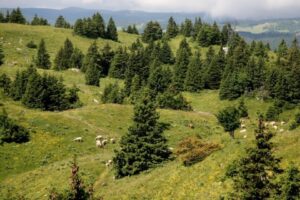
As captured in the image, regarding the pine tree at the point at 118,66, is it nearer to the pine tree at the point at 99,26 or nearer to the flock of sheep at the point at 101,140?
the pine tree at the point at 99,26

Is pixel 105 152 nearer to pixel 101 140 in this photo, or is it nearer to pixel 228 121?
pixel 101 140

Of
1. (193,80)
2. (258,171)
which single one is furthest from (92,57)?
(258,171)

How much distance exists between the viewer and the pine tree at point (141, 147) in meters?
45.2

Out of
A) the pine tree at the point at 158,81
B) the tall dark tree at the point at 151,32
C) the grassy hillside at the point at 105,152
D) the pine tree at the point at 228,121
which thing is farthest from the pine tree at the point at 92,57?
the pine tree at the point at 228,121

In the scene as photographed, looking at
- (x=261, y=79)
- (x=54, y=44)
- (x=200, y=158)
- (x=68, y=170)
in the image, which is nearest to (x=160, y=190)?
(x=200, y=158)

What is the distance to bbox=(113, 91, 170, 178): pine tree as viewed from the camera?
45250 mm

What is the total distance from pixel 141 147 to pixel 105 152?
52.2 ft

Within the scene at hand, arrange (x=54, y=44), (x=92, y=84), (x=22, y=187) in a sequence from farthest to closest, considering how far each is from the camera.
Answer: (x=54, y=44) < (x=92, y=84) < (x=22, y=187)

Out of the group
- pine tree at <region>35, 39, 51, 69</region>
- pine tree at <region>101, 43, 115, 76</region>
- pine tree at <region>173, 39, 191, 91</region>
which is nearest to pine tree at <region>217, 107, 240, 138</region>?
pine tree at <region>173, 39, 191, 91</region>

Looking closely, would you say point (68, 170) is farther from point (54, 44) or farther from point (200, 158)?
point (54, 44)

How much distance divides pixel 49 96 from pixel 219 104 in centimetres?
4592

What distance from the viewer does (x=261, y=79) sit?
363ft

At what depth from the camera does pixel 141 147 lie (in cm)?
4647

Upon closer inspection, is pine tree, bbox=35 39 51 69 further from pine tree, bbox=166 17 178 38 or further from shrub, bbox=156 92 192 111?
pine tree, bbox=166 17 178 38
